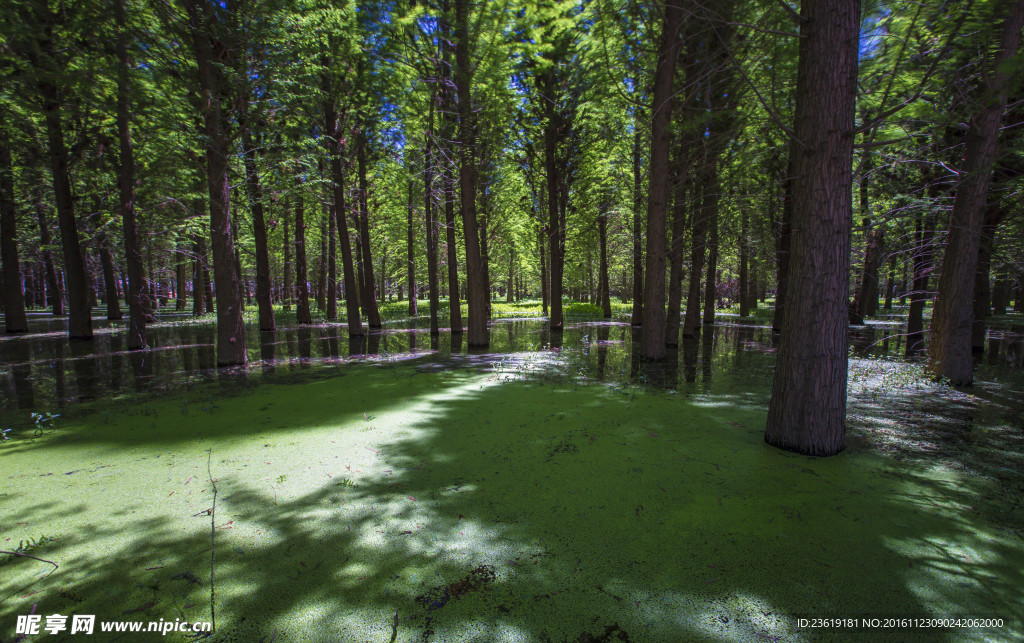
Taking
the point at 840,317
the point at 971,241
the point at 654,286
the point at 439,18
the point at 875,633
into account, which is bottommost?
the point at 875,633

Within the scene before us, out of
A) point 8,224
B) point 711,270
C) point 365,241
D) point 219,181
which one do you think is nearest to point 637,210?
point 711,270

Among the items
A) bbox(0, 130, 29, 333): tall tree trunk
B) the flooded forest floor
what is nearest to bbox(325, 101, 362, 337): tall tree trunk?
the flooded forest floor

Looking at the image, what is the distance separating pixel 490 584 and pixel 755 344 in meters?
12.1

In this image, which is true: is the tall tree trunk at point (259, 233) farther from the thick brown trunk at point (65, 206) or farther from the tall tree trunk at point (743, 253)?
the tall tree trunk at point (743, 253)

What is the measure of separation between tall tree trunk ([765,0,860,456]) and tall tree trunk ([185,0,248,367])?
9129 millimetres

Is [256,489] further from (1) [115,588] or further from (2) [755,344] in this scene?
(2) [755,344]

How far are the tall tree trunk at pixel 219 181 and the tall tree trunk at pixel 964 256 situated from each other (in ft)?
40.9

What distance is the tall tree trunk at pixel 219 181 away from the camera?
721cm

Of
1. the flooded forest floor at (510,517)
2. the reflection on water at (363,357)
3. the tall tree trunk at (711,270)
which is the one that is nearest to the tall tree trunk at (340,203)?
the reflection on water at (363,357)

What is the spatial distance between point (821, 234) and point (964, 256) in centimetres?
491

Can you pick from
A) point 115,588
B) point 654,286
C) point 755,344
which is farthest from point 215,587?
point 755,344

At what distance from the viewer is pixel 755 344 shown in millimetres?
11586

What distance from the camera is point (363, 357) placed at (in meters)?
9.62

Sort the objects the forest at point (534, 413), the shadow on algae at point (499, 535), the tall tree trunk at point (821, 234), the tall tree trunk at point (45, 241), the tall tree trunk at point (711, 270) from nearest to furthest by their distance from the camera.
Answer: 1. the shadow on algae at point (499, 535)
2. the forest at point (534, 413)
3. the tall tree trunk at point (821, 234)
4. the tall tree trunk at point (711, 270)
5. the tall tree trunk at point (45, 241)
